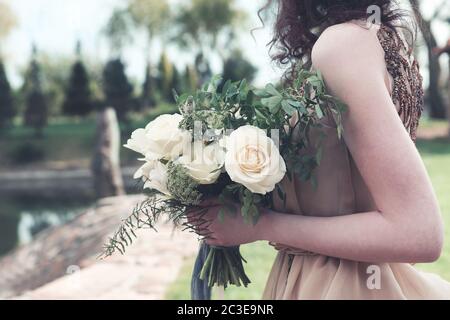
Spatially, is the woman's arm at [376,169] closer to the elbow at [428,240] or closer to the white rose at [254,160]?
the elbow at [428,240]

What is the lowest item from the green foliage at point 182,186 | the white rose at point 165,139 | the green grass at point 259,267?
the green grass at point 259,267

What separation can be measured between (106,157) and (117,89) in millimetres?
14749

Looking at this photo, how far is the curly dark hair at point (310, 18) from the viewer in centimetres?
142

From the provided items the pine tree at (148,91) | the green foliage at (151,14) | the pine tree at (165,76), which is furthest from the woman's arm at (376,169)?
the green foliage at (151,14)

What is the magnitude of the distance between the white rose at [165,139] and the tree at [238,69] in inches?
970

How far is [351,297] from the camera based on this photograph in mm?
1314

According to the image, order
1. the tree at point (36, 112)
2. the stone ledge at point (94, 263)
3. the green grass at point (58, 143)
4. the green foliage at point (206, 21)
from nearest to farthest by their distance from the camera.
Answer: the stone ledge at point (94, 263) < the green grass at point (58, 143) < the tree at point (36, 112) < the green foliage at point (206, 21)

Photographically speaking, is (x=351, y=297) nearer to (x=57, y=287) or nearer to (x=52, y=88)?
(x=57, y=287)

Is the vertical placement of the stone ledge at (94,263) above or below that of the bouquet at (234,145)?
below

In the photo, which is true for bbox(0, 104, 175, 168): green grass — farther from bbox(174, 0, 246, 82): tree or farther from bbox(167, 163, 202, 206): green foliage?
bbox(167, 163, 202, 206): green foliage

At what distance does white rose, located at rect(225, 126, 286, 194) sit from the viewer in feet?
4.08

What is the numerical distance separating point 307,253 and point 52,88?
3484cm

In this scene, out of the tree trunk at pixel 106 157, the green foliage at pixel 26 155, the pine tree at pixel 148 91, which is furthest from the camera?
the pine tree at pixel 148 91

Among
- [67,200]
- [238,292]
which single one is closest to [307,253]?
[238,292]
